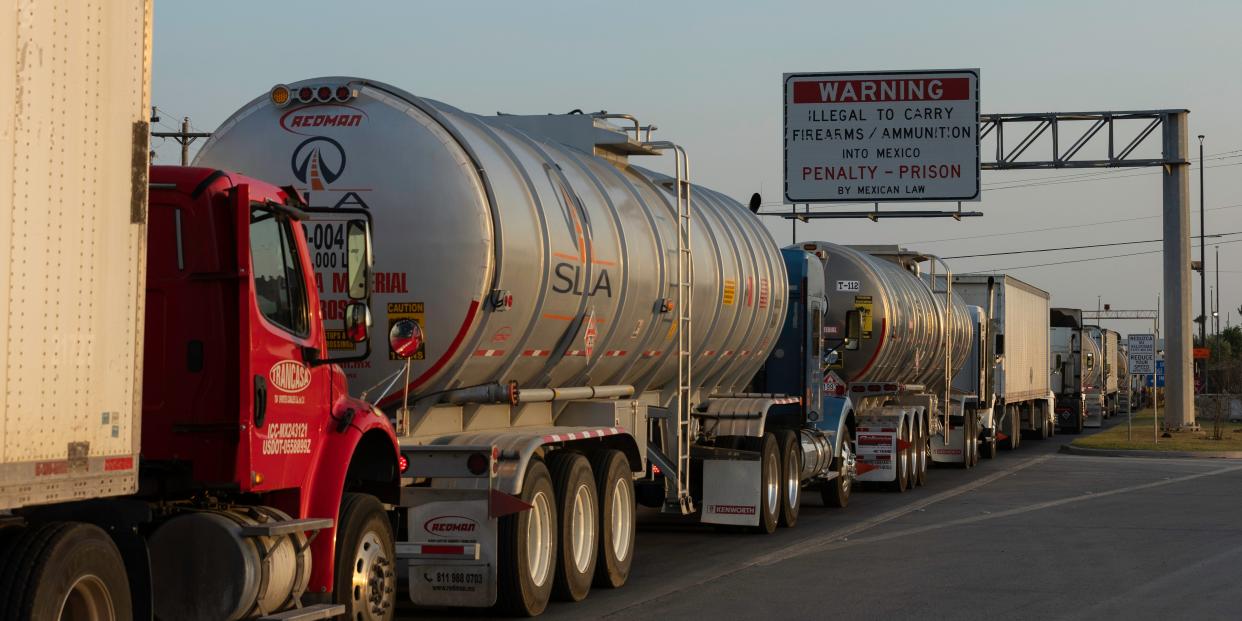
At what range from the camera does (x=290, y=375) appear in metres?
8.23

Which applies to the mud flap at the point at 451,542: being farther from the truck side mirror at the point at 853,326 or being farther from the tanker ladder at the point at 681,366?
the truck side mirror at the point at 853,326

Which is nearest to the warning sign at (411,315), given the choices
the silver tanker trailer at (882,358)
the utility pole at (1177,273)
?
the silver tanker trailer at (882,358)

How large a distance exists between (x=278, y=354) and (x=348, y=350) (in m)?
2.14

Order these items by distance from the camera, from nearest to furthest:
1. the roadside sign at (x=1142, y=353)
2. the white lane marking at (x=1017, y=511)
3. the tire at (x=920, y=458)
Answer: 1. the white lane marking at (x=1017, y=511)
2. the tire at (x=920, y=458)
3. the roadside sign at (x=1142, y=353)

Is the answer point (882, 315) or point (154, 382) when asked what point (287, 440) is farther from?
point (882, 315)

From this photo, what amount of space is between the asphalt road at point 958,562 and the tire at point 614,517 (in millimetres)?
166

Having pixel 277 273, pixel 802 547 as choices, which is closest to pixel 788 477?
pixel 802 547

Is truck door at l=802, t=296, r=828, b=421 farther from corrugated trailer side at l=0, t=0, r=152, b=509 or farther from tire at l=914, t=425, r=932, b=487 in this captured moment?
corrugated trailer side at l=0, t=0, r=152, b=509

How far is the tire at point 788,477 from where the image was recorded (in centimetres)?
1766

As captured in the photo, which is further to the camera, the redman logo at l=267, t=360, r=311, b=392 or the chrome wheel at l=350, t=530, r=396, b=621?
the chrome wheel at l=350, t=530, r=396, b=621

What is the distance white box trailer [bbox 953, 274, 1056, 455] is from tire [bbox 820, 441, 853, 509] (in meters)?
11.5

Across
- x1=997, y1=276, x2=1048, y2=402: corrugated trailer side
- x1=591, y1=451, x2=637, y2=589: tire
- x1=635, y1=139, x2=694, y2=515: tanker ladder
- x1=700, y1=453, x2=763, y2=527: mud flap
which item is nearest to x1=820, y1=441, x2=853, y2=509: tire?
x1=700, y1=453, x2=763, y2=527: mud flap

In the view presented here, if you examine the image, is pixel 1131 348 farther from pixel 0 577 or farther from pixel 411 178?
pixel 0 577

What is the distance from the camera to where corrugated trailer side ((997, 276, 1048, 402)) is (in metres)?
36.1
